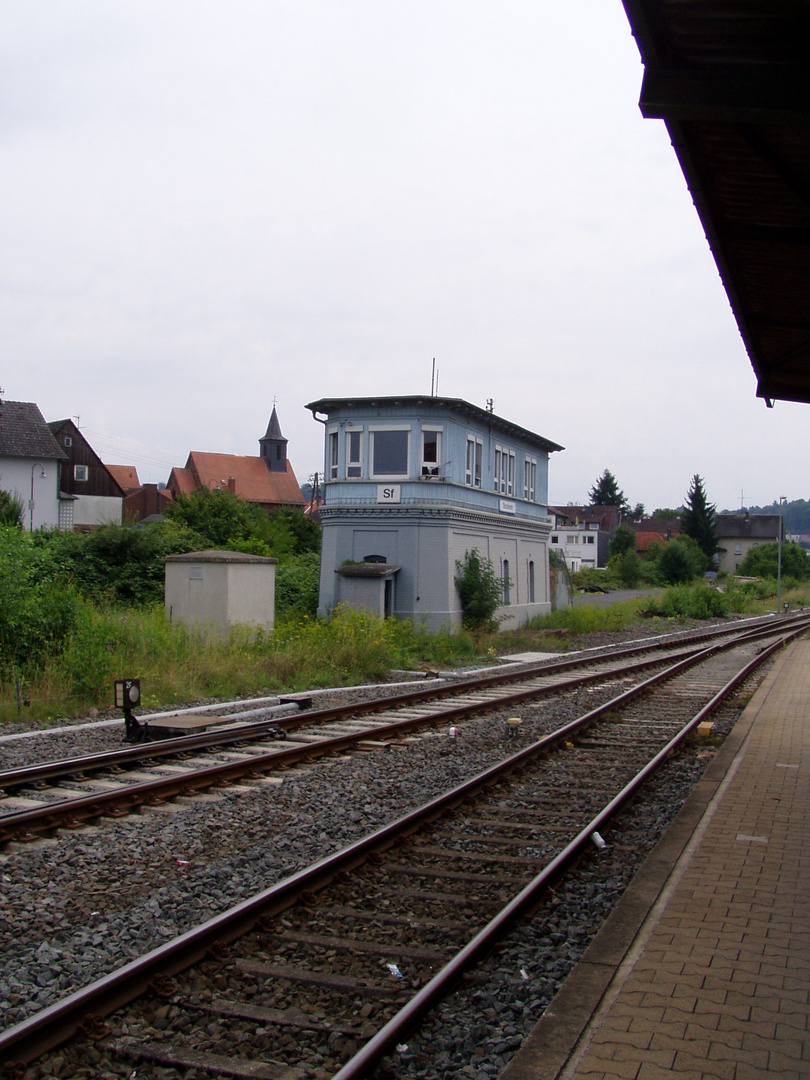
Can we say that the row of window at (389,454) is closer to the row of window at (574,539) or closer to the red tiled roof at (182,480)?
the red tiled roof at (182,480)

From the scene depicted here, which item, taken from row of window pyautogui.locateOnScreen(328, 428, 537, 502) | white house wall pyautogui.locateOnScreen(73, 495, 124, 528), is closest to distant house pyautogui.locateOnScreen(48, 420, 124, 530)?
white house wall pyautogui.locateOnScreen(73, 495, 124, 528)

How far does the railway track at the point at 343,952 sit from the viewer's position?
392cm

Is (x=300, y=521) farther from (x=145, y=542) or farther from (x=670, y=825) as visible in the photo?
(x=670, y=825)

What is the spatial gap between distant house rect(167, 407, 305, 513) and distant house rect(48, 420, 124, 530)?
26.1 meters

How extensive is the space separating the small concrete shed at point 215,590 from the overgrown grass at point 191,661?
56 centimetres

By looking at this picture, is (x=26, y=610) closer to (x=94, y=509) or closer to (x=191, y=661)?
(x=191, y=661)

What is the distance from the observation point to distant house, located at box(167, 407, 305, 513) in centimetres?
9119

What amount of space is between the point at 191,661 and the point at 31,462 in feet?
118

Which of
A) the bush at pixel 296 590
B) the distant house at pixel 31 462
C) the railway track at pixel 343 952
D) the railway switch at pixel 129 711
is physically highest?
the distant house at pixel 31 462

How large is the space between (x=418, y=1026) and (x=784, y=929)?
2.19m

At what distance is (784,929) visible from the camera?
16.6ft

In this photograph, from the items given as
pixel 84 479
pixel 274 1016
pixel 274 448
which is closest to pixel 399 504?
pixel 274 1016

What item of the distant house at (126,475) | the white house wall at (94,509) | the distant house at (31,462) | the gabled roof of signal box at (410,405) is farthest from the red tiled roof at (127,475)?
the gabled roof of signal box at (410,405)

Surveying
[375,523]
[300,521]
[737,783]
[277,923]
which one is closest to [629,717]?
[737,783]
